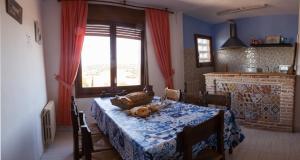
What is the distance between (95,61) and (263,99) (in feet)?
9.78

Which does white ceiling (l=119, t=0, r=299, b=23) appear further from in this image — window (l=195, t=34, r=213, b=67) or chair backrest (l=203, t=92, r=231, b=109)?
chair backrest (l=203, t=92, r=231, b=109)

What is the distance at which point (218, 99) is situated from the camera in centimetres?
252

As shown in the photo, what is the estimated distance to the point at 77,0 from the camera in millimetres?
3592

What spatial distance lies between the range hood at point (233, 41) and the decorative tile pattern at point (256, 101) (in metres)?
1.60

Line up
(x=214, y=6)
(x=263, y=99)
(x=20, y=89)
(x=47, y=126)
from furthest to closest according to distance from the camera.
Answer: (x=214, y=6)
(x=263, y=99)
(x=47, y=126)
(x=20, y=89)

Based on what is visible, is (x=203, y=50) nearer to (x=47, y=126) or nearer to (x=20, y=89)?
(x=47, y=126)

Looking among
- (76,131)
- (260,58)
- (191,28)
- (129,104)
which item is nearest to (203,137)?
(129,104)

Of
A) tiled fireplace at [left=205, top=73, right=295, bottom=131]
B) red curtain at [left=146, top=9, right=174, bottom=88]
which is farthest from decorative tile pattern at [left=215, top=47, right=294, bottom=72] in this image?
red curtain at [left=146, top=9, right=174, bottom=88]

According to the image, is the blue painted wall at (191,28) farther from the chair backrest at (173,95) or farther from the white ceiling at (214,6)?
the chair backrest at (173,95)

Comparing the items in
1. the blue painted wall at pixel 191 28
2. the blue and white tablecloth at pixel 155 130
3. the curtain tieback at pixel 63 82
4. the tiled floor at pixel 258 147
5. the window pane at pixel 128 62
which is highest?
the blue painted wall at pixel 191 28

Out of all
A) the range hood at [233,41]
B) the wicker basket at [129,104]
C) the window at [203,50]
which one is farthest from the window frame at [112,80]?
the range hood at [233,41]

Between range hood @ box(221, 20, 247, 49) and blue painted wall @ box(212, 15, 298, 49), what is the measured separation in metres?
0.15

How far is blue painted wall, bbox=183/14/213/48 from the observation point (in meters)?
5.01

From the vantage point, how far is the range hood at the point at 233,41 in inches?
209
